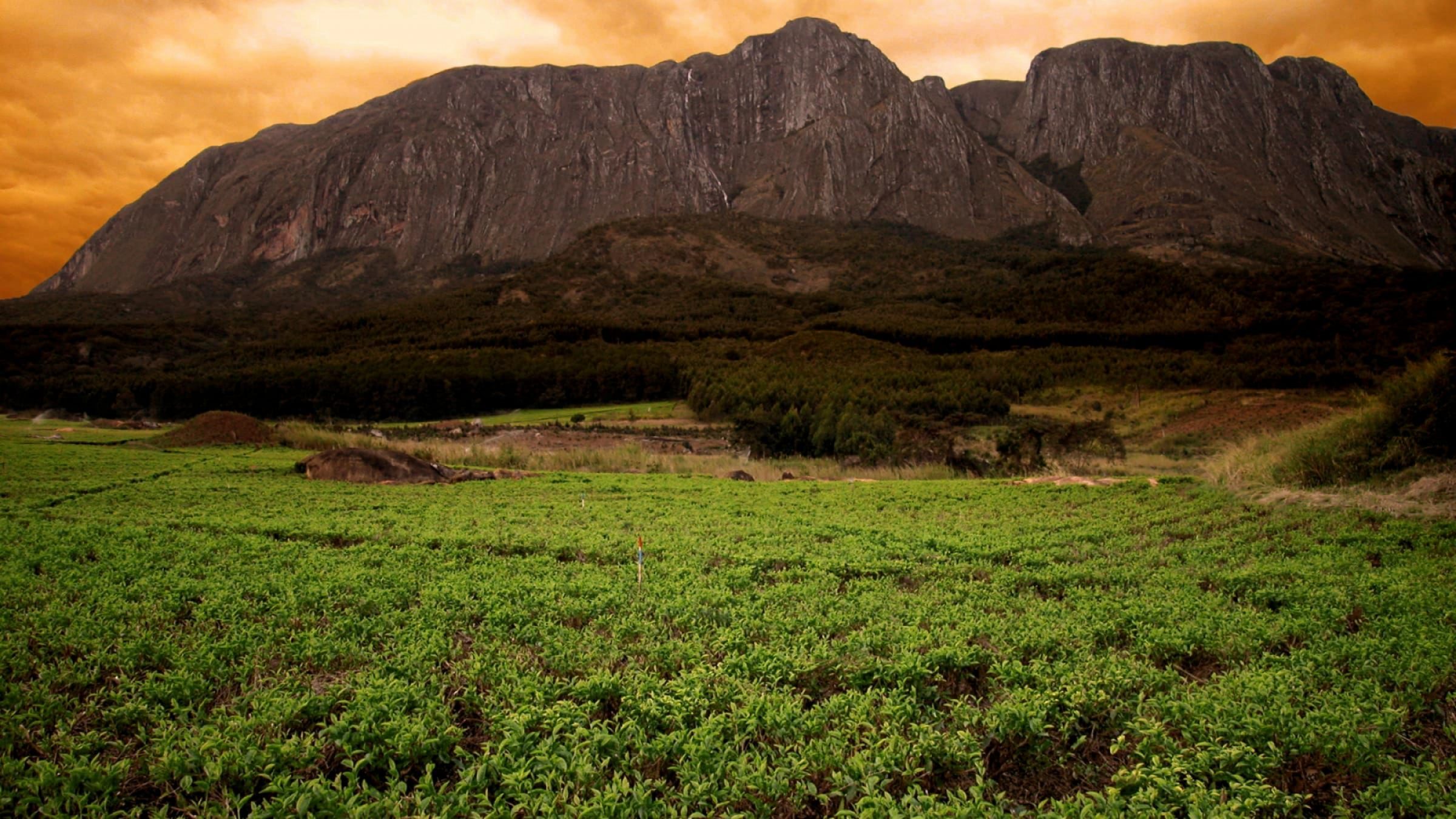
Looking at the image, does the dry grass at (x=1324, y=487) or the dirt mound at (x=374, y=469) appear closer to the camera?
the dry grass at (x=1324, y=487)

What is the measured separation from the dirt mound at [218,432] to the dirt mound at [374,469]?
12879 millimetres

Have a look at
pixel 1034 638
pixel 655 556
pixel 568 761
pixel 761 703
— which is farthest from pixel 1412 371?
pixel 568 761

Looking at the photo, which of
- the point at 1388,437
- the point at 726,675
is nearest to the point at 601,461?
the point at 1388,437

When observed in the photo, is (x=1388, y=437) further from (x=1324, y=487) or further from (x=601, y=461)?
(x=601, y=461)

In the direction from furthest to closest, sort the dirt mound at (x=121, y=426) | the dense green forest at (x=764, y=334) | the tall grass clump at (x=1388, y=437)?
1. the dense green forest at (x=764, y=334)
2. the dirt mound at (x=121, y=426)
3. the tall grass clump at (x=1388, y=437)

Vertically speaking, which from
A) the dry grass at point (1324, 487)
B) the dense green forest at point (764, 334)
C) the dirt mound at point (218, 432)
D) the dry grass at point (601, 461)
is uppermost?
the dense green forest at point (764, 334)

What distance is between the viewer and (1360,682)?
19.0ft

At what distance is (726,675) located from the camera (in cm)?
611

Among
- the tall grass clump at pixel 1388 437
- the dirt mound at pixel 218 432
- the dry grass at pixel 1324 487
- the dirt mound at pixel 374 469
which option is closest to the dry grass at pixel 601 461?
the dirt mound at pixel 218 432

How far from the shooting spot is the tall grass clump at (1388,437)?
48.1 feet

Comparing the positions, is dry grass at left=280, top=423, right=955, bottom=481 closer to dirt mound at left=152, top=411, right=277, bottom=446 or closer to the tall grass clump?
dirt mound at left=152, top=411, right=277, bottom=446

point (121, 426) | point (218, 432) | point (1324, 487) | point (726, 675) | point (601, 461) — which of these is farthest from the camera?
point (121, 426)

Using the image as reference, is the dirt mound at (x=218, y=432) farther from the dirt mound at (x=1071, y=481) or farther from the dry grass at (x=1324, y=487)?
the dry grass at (x=1324, y=487)

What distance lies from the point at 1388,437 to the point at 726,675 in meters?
18.2
